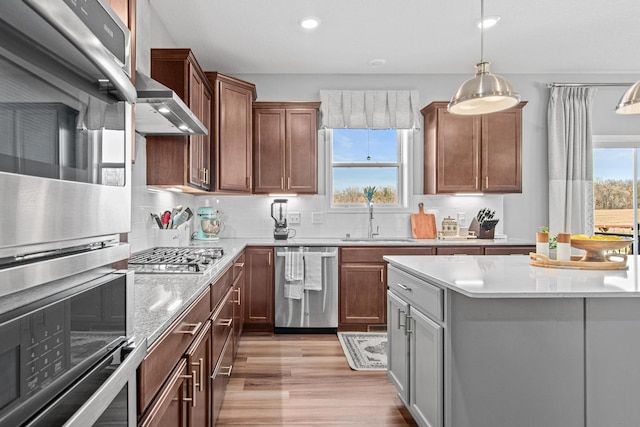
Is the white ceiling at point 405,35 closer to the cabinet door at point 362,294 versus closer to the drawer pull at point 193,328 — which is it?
the cabinet door at point 362,294

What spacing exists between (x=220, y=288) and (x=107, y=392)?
152 centimetres

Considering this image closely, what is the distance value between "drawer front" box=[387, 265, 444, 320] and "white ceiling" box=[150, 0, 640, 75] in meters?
2.08

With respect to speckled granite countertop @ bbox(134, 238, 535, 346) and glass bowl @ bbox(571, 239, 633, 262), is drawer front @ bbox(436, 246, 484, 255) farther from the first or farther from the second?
speckled granite countertop @ bbox(134, 238, 535, 346)

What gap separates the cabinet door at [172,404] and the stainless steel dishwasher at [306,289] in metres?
2.32

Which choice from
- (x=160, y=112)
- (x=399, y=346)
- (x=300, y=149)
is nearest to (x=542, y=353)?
(x=399, y=346)

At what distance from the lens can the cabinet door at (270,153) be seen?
4055 mm

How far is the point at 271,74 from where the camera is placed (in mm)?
4355

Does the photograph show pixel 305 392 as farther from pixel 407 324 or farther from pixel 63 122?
pixel 63 122

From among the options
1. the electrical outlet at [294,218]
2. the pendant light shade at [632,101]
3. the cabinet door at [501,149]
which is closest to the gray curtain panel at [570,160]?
the cabinet door at [501,149]

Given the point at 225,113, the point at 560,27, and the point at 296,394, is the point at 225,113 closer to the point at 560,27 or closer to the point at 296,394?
the point at 296,394

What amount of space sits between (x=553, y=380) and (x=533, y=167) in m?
3.57

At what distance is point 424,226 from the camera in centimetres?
430

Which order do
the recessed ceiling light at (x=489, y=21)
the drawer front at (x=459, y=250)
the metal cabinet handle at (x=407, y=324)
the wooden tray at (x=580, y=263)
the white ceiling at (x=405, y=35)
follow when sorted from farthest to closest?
the drawer front at (x=459, y=250)
the recessed ceiling light at (x=489, y=21)
the white ceiling at (x=405, y=35)
the metal cabinet handle at (x=407, y=324)
the wooden tray at (x=580, y=263)

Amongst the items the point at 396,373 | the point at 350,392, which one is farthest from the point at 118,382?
the point at 350,392
